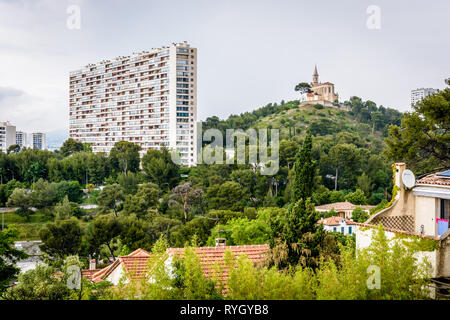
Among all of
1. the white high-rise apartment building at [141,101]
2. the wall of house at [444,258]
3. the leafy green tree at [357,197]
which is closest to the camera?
the wall of house at [444,258]

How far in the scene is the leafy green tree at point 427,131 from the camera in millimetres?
11180

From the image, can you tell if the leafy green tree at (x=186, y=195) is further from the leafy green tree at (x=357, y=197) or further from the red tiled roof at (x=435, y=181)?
the red tiled roof at (x=435, y=181)

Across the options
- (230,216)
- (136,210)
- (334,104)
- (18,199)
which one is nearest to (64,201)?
(18,199)

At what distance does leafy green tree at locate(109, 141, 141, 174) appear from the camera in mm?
38812

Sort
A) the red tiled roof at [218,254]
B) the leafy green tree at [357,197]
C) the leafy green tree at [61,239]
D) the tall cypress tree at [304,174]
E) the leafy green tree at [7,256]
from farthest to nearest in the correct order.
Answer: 1. the leafy green tree at [357,197]
2. the leafy green tree at [61,239]
3. the tall cypress tree at [304,174]
4. the leafy green tree at [7,256]
5. the red tiled roof at [218,254]

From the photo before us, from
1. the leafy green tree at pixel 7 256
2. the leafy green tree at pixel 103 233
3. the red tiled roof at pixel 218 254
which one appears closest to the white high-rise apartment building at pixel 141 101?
the leafy green tree at pixel 103 233

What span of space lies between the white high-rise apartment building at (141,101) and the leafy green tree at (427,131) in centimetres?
3274

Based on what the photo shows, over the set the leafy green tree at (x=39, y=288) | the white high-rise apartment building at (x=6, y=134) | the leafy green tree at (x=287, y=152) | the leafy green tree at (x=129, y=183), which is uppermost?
the white high-rise apartment building at (x=6, y=134)

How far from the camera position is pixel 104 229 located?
20297 mm

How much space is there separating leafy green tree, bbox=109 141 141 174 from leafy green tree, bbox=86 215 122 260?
1857 cm

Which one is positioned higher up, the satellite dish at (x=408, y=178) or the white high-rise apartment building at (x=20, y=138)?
the white high-rise apartment building at (x=20, y=138)

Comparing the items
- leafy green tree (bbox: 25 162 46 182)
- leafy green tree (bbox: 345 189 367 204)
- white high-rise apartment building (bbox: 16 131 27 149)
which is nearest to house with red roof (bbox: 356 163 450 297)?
leafy green tree (bbox: 345 189 367 204)

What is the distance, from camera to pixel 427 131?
12055mm

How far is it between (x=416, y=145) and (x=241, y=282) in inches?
407
